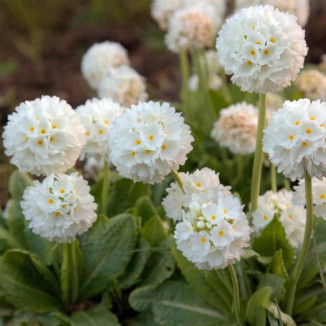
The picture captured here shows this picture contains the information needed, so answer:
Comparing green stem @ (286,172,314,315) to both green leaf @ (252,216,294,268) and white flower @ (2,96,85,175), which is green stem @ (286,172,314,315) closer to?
green leaf @ (252,216,294,268)

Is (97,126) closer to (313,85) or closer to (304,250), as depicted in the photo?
(304,250)

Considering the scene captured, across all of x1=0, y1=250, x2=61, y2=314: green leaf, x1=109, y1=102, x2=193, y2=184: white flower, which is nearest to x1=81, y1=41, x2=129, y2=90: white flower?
x1=0, y1=250, x2=61, y2=314: green leaf

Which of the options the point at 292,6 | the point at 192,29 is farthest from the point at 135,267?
the point at 292,6

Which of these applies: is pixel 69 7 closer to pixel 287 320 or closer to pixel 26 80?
pixel 26 80

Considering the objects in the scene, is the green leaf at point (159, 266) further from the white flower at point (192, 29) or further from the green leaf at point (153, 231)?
the white flower at point (192, 29)

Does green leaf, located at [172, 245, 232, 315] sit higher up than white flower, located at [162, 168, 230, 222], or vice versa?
white flower, located at [162, 168, 230, 222]

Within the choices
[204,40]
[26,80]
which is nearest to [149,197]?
[204,40]
